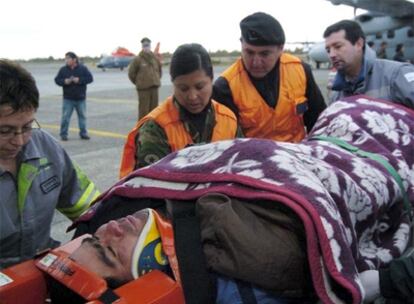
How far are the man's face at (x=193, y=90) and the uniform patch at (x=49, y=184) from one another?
0.67 m

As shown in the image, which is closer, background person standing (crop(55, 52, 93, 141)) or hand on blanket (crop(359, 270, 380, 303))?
hand on blanket (crop(359, 270, 380, 303))

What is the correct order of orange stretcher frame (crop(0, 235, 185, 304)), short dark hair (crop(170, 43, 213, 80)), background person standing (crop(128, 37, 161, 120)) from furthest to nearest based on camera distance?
background person standing (crop(128, 37, 161, 120)) → short dark hair (crop(170, 43, 213, 80)) → orange stretcher frame (crop(0, 235, 185, 304))

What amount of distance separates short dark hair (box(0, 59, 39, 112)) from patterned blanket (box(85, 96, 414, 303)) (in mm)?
417

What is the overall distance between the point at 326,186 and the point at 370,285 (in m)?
0.33

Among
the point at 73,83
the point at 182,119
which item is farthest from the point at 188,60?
the point at 73,83

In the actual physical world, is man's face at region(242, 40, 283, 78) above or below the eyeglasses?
above

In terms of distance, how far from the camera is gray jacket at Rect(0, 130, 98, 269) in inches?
70.4

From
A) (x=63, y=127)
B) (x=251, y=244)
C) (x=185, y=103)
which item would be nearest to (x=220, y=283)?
Answer: (x=251, y=244)

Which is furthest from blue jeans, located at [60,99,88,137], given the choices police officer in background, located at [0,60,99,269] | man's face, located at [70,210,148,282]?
man's face, located at [70,210,148,282]

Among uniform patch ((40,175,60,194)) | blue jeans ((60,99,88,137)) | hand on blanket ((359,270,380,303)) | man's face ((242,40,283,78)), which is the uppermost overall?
man's face ((242,40,283,78))

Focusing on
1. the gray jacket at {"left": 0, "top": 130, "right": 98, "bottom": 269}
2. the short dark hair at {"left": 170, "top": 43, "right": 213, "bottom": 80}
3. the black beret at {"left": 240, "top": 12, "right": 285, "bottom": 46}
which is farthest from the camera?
the black beret at {"left": 240, "top": 12, "right": 285, "bottom": 46}

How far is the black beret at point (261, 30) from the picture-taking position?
246cm

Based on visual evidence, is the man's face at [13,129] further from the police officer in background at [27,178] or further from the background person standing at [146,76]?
the background person standing at [146,76]

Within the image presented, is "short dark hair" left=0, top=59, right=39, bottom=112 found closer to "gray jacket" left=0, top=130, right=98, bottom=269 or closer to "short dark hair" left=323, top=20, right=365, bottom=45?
"gray jacket" left=0, top=130, right=98, bottom=269
